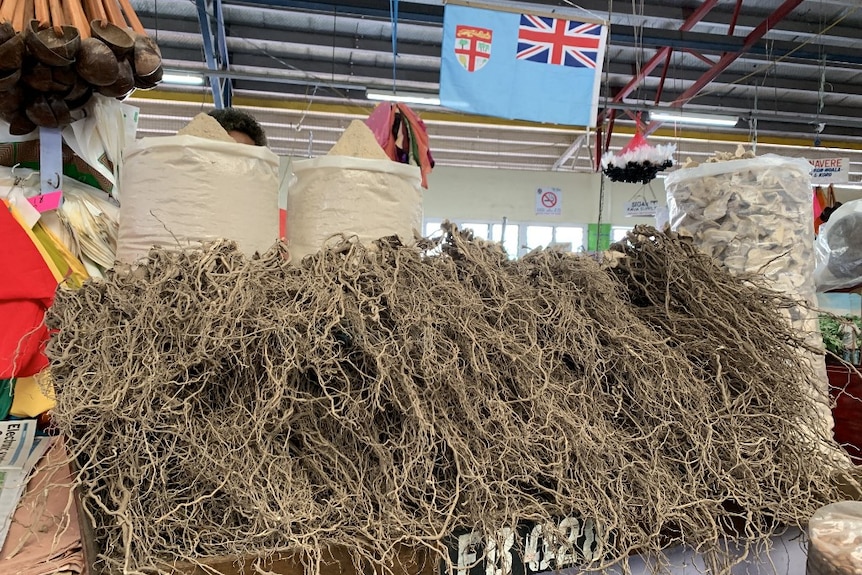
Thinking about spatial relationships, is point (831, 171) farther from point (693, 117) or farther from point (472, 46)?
point (472, 46)

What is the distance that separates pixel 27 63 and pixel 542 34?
1953mm

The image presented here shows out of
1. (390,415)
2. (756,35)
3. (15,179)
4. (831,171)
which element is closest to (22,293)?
Answer: (15,179)

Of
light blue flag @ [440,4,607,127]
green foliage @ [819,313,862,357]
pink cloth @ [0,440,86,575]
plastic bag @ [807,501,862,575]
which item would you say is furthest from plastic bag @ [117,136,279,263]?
green foliage @ [819,313,862,357]

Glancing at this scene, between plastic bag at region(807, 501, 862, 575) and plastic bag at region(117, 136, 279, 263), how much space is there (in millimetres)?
999

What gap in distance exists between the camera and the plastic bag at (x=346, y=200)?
106 centimetres

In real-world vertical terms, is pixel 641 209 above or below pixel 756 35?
below

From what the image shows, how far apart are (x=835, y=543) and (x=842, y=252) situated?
5.85 ft

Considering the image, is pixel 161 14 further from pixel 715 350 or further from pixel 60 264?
pixel 715 350

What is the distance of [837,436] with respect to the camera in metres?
1.53

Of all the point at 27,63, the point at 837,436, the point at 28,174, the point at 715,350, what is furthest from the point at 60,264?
the point at 837,436

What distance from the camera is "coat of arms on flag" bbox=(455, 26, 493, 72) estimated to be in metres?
2.37

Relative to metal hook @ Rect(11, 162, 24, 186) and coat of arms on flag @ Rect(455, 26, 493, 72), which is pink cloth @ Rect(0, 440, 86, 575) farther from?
coat of arms on flag @ Rect(455, 26, 493, 72)

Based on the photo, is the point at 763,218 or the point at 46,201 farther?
the point at 763,218

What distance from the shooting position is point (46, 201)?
1.13m
